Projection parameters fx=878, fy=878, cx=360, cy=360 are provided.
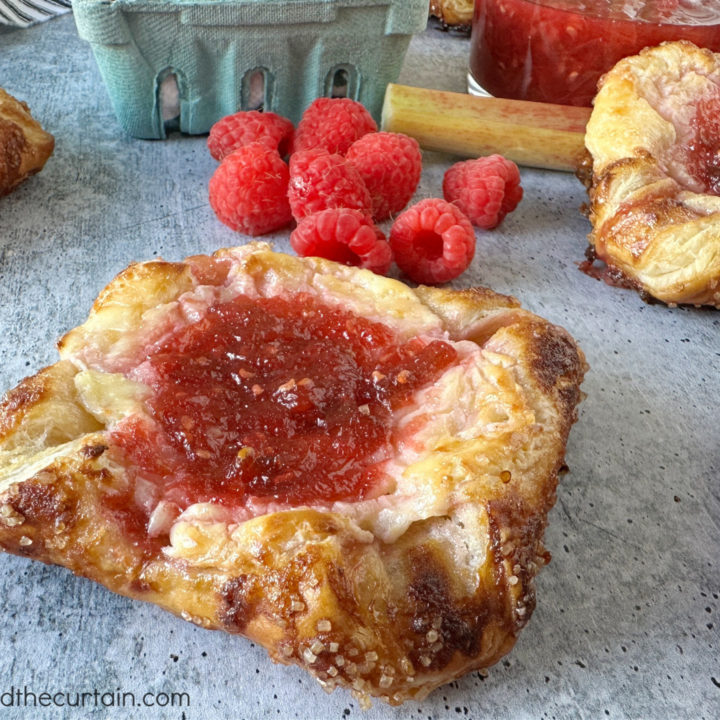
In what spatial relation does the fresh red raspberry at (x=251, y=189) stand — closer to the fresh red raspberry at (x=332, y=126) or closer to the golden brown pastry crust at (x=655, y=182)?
the fresh red raspberry at (x=332, y=126)

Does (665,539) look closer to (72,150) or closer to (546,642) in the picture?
(546,642)

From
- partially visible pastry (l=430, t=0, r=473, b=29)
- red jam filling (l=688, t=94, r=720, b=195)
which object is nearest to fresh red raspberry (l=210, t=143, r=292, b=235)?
red jam filling (l=688, t=94, r=720, b=195)

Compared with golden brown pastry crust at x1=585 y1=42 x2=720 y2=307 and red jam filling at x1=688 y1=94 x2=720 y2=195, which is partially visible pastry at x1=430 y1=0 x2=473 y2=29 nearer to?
golden brown pastry crust at x1=585 y1=42 x2=720 y2=307

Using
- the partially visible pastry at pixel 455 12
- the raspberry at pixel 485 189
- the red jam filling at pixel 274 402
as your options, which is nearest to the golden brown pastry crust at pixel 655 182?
the raspberry at pixel 485 189

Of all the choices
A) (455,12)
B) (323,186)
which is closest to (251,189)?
(323,186)

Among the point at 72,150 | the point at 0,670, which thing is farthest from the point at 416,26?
the point at 0,670

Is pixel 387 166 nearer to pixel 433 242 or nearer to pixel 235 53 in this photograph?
pixel 433 242
